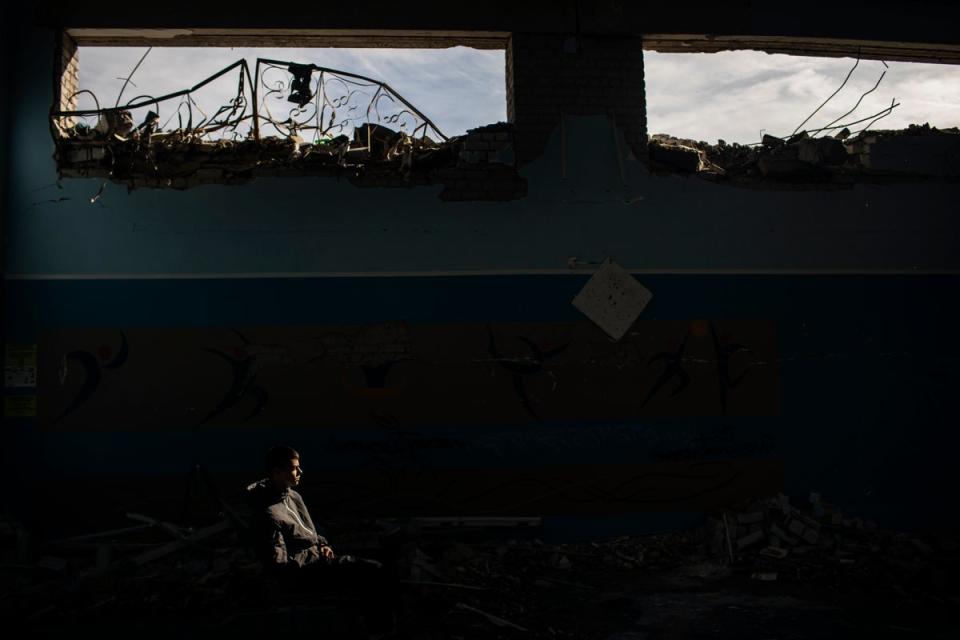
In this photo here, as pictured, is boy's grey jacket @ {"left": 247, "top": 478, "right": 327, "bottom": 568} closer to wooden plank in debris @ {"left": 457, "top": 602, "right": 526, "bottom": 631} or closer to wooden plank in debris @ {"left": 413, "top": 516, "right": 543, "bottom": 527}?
wooden plank in debris @ {"left": 457, "top": 602, "right": 526, "bottom": 631}

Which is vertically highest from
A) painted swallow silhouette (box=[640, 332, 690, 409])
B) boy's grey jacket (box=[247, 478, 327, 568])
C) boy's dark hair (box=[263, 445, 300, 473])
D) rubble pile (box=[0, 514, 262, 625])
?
painted swallow silhouette (box=[640, 332, 690, 409])

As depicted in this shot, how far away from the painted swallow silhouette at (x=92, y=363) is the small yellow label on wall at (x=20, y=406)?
30cm

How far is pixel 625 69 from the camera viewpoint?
700 centimetres

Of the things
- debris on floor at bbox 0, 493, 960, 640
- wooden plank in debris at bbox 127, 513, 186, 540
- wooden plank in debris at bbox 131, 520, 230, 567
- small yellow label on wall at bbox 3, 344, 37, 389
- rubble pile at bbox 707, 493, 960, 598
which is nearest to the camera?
debris on floor at bbox 0, 493, 960, 640

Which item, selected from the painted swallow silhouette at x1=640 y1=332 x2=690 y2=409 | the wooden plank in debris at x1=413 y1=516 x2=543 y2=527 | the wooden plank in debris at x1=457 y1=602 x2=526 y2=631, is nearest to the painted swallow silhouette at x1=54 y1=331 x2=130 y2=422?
the wooden plank in debris at x1=413 y1=516 x2=543 y2=527

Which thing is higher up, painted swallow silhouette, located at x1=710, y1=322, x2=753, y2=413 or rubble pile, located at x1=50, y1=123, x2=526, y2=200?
rubble pile, located at x1=50, y1=123, x2=526, y2=200

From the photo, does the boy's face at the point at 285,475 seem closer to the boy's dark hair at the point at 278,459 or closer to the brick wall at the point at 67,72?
the boy's dark hair at the point at 278,459

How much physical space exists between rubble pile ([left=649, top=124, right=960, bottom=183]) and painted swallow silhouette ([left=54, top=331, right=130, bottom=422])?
482cm

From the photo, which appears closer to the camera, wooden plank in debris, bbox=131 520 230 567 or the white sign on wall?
wooden plank in debris, bbox=131 520 230 567

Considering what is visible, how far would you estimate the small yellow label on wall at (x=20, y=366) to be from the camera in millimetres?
6438

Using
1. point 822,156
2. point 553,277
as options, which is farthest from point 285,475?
point 822,156

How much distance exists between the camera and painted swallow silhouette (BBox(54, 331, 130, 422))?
253 inches

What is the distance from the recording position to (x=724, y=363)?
676 cm

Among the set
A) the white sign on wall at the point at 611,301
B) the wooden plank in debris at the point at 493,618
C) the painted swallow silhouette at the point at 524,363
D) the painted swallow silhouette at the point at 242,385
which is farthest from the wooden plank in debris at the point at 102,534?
the white sign on wall at the point at 611,301
